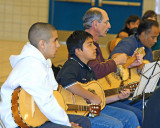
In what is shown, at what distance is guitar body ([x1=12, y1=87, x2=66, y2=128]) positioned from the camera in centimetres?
224

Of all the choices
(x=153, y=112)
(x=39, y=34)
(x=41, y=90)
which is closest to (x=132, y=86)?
(x=39, y=34)

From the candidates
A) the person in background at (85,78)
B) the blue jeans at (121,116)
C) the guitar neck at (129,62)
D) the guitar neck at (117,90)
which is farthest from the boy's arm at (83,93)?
the guitar neck at (129,62)

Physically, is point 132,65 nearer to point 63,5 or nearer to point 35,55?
point 35,55

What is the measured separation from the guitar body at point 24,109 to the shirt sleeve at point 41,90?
0.05m

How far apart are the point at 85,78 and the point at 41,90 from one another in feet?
2.70

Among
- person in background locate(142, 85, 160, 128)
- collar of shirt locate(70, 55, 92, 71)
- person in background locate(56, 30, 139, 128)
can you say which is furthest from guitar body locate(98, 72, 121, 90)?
person in background locate(142, 85, 160, 128)

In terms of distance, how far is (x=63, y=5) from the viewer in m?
8.76

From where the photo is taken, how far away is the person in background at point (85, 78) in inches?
112

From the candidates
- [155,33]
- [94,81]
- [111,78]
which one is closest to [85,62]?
[94,81]

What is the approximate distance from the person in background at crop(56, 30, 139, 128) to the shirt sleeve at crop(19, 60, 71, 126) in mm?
480

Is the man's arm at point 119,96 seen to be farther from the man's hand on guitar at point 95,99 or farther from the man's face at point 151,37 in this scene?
the man's face at point 151,37

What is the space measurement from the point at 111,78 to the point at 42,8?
5.93 meters

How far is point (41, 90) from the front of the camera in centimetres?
228

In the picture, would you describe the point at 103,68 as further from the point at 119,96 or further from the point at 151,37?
the point at 151,37
